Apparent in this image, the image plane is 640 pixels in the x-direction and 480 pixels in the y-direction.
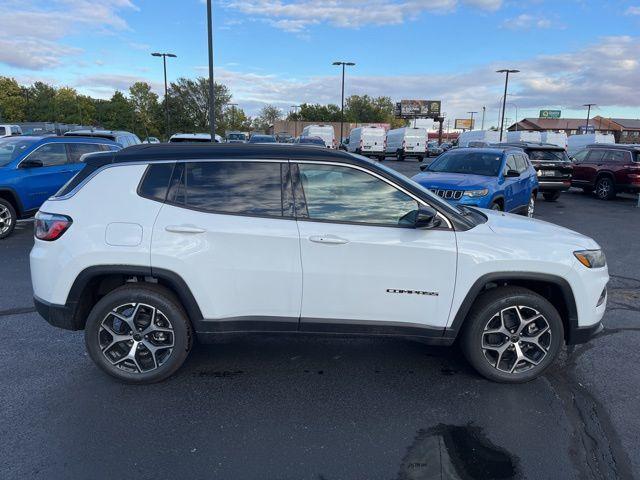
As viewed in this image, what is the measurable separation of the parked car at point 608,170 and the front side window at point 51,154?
16659 mm

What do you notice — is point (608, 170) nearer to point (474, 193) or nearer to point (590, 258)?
point (474, 193)

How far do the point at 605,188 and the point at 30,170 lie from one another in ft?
57.1

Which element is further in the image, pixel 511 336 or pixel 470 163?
pixel 470 163

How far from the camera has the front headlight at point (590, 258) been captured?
3559mm

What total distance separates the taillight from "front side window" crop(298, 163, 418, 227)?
1734 millimetres

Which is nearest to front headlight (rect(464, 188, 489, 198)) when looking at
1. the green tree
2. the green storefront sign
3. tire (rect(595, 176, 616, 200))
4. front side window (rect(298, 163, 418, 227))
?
front side window (rect(298, 163, 418, 227))

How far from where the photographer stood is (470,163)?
9.78 meters

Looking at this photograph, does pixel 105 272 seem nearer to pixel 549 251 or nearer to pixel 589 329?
pixel 549 251

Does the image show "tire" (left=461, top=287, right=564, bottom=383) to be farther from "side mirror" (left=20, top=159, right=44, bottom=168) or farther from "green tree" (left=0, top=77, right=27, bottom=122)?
"green tree" (left=0, top=77, right=27, bottom=122)

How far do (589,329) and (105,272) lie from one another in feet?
12.0

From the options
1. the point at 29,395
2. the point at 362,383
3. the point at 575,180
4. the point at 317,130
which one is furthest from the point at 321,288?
the point at 317,130

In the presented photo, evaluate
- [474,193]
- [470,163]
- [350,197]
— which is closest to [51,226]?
[350,197]

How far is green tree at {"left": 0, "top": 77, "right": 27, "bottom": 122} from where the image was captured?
236 ft

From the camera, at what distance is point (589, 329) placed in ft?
11.9
